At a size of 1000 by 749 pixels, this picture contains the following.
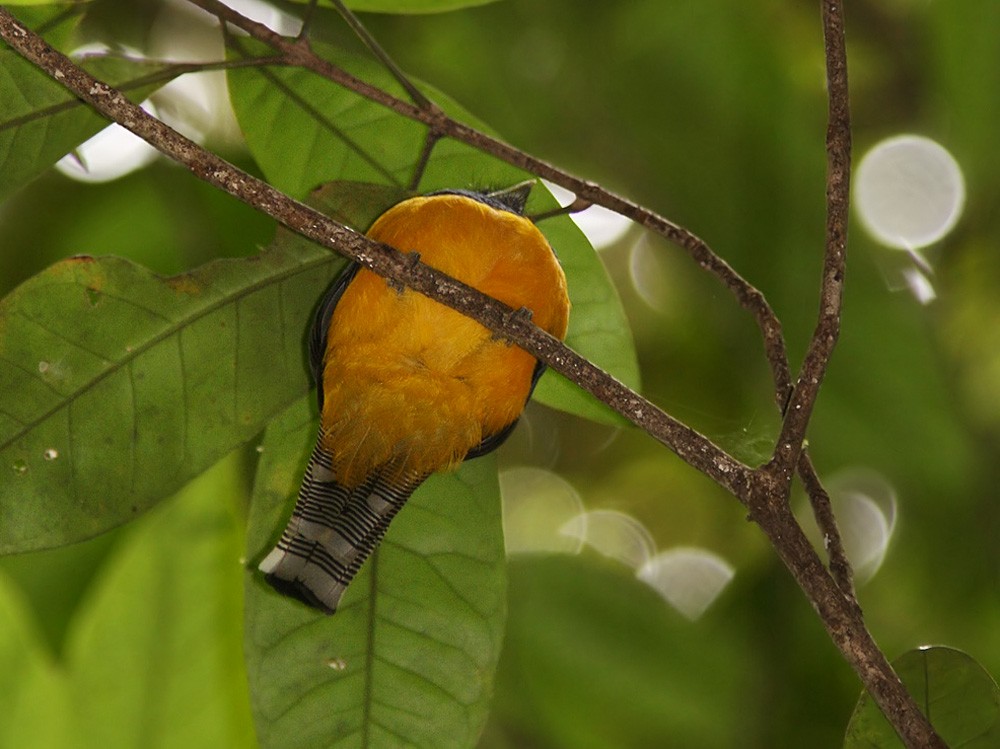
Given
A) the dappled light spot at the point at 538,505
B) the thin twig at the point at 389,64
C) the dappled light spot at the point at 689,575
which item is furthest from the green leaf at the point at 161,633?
the dappled light spot at the point at 689,575

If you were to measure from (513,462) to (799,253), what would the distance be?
3.97ft

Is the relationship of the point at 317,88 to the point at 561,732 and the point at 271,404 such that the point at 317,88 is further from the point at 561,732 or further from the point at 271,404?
the point at 561,732

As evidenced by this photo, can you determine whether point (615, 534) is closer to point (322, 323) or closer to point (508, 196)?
point (508, 196)

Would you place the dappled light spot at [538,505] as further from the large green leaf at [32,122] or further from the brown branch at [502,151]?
the large green leaf at [32,122]

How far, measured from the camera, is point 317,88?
185 cm

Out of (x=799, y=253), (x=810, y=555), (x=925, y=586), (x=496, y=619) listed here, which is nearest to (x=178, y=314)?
(x=496, y=619)

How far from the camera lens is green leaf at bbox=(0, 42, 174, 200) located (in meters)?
1.68

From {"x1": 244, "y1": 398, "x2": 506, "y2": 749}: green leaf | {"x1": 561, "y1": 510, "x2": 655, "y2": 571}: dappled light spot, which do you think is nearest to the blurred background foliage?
{"x1": 244, "y1": 398, "x2": 506, "y2": 749}: green leaf

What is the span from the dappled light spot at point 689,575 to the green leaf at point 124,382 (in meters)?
1.59

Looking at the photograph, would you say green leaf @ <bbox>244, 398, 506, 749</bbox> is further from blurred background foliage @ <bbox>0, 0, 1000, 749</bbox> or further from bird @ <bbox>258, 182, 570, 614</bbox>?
blurred background foliage @ <bbox>0, 0, 1000, 749</bbox>

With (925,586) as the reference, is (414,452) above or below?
above

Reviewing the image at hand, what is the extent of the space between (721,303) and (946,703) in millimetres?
1019

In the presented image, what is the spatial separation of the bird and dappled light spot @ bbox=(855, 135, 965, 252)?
45.9 inches

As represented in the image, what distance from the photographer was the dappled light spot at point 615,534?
3.16 m
